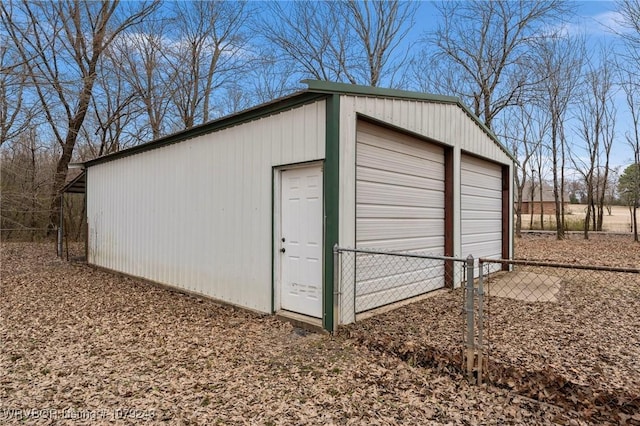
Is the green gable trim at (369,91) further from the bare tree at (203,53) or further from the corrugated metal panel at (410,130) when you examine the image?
the bare tree at (203,53)

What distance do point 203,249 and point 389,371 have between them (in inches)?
162

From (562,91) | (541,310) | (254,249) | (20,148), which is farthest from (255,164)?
(562,91)

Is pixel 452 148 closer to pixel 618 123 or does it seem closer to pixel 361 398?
pixel 361 398

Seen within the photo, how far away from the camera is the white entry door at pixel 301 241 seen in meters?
4.79

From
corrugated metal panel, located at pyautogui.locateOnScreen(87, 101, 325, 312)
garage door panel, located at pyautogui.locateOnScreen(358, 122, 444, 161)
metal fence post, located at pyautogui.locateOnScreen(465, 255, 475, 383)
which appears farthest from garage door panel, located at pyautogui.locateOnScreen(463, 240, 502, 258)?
metal fence post, located at pyautogui.locateOnScreen(465, 255, 475, 383)

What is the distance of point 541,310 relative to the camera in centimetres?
554

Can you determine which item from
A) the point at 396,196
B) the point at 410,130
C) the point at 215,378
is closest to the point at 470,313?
the point at 215,378

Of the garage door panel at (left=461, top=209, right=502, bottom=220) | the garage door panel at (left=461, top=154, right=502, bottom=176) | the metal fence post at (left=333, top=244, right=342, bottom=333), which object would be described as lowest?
the metal fence post at (left=333, top=244, right=342, bottom=333)

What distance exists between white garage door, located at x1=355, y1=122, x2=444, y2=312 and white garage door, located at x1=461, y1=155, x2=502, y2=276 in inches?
42.7

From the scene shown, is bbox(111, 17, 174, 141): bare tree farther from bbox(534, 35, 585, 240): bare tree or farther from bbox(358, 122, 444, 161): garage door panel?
bbox(534, 35, 585, 240): bare tree

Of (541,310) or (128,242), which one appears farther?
(128,242)

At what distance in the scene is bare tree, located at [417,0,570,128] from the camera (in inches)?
605

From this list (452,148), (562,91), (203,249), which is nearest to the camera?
(203,249)

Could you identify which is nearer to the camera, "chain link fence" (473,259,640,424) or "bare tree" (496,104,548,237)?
"chain link fence" (473,259,640,424)
